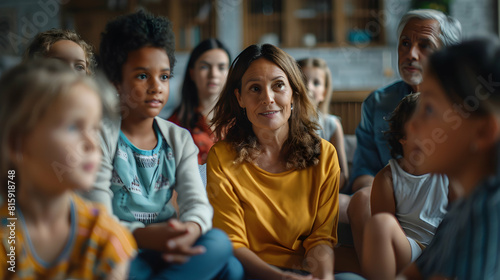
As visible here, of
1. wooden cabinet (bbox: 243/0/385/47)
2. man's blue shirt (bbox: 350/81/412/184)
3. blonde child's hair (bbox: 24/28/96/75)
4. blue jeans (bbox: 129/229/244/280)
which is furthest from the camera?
wooden cabinet (bbox: 243/0/385/47)

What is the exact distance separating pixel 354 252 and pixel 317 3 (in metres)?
3.30

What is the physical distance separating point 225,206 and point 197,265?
240mm

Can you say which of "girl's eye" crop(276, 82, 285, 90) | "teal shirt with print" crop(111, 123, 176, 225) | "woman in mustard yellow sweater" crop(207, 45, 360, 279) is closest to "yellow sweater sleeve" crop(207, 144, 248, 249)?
"woman in mustard yellow sweater" crop(207, 45, 360, 279)

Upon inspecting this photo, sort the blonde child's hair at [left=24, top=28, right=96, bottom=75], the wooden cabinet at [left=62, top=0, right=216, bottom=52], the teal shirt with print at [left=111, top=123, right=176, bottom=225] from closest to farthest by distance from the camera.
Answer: the teal shirt with print at [left=111, top=123, right=176, bottom=225] < the blonde child's hair at [left=24, top=28, right=96, bottom=75] < the wooden cabinet at [left=62, top=0, right=216, bottom=52]

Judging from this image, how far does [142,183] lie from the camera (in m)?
0.86

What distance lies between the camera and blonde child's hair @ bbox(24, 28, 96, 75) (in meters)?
0.94

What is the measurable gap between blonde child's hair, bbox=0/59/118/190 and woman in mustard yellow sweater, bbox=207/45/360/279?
17.7 inches

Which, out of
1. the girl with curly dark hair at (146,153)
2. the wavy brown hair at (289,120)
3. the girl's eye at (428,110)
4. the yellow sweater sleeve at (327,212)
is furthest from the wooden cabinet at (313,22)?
the girl's eye at (428,110)

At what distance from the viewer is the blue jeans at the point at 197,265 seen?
717 mm

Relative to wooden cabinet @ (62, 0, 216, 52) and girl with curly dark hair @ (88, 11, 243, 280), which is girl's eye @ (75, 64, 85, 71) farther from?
wooden cabinet @ (62, 0, 216, 52)

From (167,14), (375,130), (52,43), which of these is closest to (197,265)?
(52,43)

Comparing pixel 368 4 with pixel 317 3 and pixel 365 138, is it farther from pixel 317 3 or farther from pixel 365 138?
pixel 365 138

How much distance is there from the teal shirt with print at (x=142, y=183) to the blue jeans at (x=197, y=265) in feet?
0.31

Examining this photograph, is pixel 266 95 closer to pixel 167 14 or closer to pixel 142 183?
pixel 142 183
